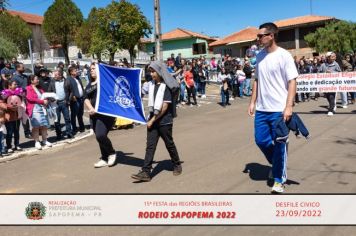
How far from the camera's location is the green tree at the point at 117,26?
1235 inches

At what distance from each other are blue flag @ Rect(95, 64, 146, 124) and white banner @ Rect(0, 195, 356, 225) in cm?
223

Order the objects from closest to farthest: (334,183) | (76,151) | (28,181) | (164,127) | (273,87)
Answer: (273,87) → (334,183) → (164,127) → (28,181) → (76,151)

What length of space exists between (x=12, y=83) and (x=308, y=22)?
44.1 meters

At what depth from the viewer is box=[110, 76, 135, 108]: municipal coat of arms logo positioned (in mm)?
7262

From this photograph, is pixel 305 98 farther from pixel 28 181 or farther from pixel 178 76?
pixel 28 181

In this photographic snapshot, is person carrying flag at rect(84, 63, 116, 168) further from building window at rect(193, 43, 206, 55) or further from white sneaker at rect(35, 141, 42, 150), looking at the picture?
building window at rect(193, 43, 206, 55)

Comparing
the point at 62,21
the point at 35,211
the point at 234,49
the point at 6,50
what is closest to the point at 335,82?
the point at 35,211

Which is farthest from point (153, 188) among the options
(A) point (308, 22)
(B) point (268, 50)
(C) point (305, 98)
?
(A) point (308, 22)

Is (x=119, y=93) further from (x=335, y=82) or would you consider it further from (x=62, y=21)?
(x=62, y=21)

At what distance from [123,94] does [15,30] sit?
1976 inches

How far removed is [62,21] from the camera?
54688 millimetres

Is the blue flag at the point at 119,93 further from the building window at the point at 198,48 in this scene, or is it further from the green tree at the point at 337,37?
the building window at the point at 198,48

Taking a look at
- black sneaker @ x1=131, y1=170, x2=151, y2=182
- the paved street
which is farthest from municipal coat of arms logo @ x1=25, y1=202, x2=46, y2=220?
black sneaker @ x1=131, y1=170, x2=151, y2=182

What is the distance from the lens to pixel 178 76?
17344 millimetres
